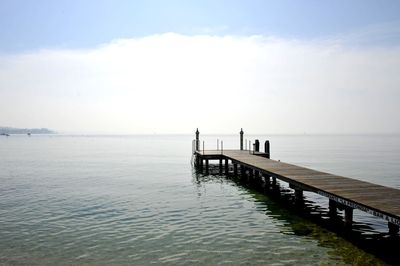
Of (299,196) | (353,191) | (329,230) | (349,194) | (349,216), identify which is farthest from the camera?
(299,196)

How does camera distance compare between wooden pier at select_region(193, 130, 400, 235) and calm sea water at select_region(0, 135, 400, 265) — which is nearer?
calm sea water at select_region(0, 135, 400, 265)

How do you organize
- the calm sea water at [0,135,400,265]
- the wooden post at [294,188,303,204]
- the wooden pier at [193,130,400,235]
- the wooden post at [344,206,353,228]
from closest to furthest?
the calm sea water at [0,135,400,265]
the wooden pier at [193,130,400,235]
the wooden post at [344,206,353,228]
the wooden post at [294,188,303,204]

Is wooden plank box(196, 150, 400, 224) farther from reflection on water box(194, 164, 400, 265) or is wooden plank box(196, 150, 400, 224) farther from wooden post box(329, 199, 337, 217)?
reflection on water box(194, 164, 400, 265)

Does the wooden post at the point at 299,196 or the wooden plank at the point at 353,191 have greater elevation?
the wooden plank at the point at 353,191

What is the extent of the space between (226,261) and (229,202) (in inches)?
A: 332

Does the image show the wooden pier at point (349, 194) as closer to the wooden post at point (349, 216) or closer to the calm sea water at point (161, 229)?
the wooden post at point (349, 216)

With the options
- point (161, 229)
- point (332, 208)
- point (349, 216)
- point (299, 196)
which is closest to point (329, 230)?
point (349, 216)

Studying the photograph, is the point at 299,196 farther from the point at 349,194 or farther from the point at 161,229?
the point at 161,229

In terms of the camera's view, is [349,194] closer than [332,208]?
Yes

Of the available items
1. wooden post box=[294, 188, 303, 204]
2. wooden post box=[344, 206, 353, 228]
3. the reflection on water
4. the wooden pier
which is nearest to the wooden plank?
the wooden pier

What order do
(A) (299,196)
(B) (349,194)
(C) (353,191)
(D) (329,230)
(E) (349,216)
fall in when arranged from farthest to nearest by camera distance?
(A) (299,196), (C) (353,191), (D) (329,230), (B) (349,194), (E) (349,216)

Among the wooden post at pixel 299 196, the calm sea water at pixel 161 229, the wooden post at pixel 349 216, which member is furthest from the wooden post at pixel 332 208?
the wooden post at pixel 299 196

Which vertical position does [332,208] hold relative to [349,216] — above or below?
below

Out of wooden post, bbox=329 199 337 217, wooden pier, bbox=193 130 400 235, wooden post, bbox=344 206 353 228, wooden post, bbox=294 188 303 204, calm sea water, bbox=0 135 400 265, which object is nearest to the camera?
calm sea water, bbox=0 135 400 265
